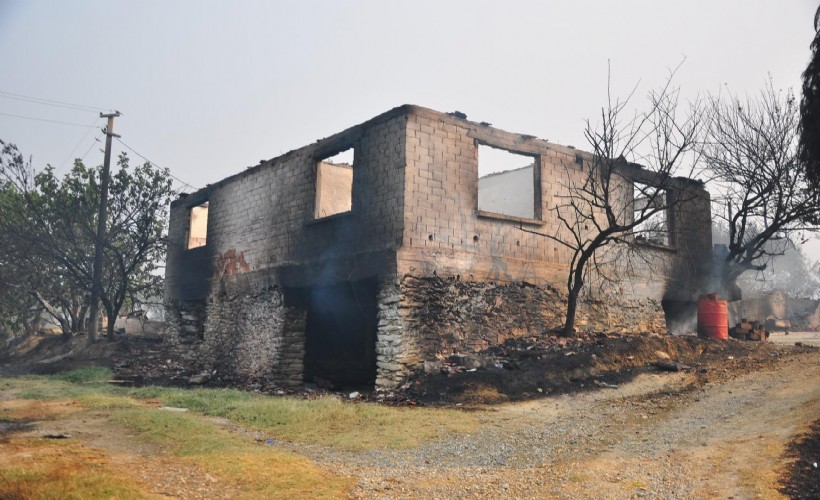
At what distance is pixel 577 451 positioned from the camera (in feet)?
19.5

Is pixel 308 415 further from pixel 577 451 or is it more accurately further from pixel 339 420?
pixel 577 451

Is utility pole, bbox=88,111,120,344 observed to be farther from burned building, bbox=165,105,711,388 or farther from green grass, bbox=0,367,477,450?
green grass, bbox=0,367,477,450

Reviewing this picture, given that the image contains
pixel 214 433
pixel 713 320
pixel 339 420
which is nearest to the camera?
pixel 214 433

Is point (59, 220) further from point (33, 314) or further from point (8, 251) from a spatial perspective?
→ point (33, 314)

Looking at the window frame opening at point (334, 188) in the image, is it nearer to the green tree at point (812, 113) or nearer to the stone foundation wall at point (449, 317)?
the stone foundation wall at point (449, 317)

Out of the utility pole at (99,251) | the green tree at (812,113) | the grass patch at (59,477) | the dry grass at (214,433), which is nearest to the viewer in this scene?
the grass patch at (59,477)

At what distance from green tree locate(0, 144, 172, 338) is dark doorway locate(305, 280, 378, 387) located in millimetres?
8209

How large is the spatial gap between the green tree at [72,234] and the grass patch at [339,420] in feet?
40.7

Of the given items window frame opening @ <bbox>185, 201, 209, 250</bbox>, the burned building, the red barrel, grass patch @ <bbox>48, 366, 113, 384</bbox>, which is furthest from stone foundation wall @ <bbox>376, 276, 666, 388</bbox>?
window frame opening @ <bbox>185, 201, 209, 250</bbox>

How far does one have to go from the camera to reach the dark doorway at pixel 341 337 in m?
13.4

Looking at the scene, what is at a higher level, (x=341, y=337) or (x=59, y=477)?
(x=341, y=337)

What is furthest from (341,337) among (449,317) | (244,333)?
(449,317)

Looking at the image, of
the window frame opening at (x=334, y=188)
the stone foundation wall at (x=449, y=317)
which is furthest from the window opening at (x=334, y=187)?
the stone foundation wall at (x=449, y=317)

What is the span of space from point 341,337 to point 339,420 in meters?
6.98
